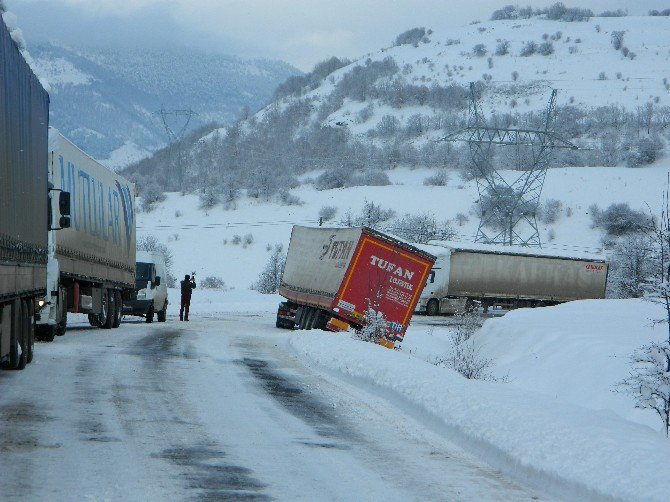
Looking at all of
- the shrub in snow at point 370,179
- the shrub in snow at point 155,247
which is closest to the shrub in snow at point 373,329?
the shrub in snow at point 155,247

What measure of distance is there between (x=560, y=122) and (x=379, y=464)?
15529 centimetres

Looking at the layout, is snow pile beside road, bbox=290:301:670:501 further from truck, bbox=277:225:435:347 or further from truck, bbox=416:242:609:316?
truck, bbox=416:242:609:316

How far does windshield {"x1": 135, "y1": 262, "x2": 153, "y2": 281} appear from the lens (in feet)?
120

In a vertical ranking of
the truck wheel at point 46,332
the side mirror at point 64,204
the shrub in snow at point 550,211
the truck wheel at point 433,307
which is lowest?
the truck wheel at point 433,307

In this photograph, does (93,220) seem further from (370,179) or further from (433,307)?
(370,179)

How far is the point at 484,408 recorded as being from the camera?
35.6 ft

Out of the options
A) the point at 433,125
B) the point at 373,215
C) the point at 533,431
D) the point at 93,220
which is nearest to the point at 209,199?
the point at 373,215

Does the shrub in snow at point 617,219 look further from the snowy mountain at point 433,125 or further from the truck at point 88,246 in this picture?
the truck at point 88,246

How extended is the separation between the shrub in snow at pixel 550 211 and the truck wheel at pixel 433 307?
44.7 m

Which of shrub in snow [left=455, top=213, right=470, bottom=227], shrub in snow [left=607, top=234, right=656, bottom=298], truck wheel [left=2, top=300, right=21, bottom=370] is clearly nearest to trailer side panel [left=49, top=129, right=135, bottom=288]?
truck wheel [left=2, top=300, right=21, bottom=370]

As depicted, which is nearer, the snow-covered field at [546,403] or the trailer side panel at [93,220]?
the snow-covered field at [546,403]

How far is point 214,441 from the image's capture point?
9469mm

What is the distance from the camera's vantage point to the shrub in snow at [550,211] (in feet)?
332

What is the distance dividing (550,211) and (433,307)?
151ft
